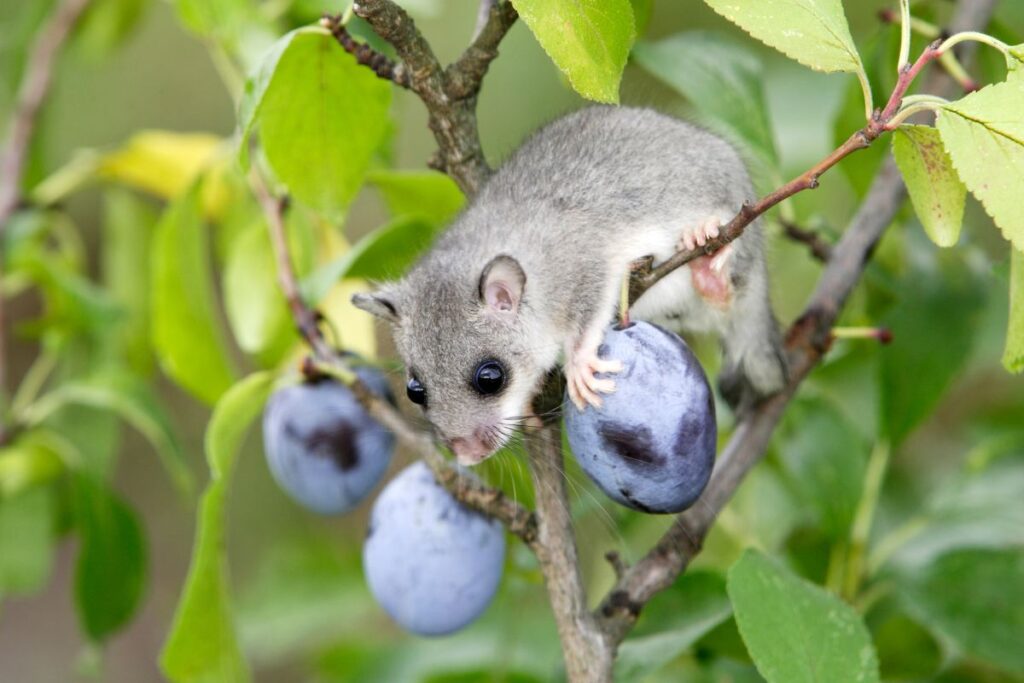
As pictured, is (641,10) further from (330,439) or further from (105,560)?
(105,560)

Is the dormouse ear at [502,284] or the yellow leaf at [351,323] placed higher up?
the dormouse ear at [502,284]

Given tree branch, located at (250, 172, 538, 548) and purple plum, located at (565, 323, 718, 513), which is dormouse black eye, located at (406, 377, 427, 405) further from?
purple plum, located at (565, 323, 718, 513)

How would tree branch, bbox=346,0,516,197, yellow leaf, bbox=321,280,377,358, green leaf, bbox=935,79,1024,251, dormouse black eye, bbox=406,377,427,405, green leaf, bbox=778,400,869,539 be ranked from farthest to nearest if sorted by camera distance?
yellow leaf, bbox=321,280,377,358 → green leaf, bbox=778,400,869,539 → dormouse black eye, bbox=406,377,427,405 → tree branch, bbox=346,0,516,197 → green leaf, bbox=935,79,1024,251

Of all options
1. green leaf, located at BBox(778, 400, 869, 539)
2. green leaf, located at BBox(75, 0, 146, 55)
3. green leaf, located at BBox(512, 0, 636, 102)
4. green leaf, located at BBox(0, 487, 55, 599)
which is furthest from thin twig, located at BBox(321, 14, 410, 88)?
green leaf, located at BBox(75, 0, 146, 55)

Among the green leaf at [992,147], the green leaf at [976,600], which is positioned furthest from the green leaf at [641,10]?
the green leaf at [976,600]

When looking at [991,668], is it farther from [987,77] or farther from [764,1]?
[764,1]

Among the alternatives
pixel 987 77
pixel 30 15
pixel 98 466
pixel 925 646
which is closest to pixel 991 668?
pixel 925 646

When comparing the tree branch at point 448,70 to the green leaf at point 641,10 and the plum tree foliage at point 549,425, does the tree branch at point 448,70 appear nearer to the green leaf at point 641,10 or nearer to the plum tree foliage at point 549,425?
the plum tree foliage at point 549,425
